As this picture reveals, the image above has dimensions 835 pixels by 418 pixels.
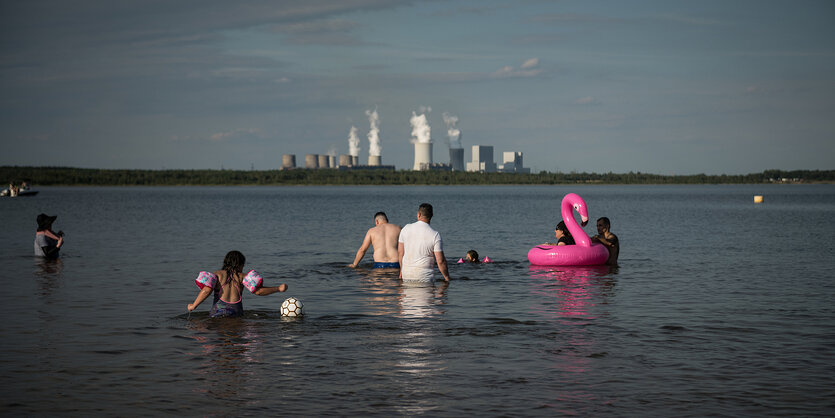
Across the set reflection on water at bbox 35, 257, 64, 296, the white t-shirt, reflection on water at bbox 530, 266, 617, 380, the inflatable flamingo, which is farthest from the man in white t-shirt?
reflection on water at bbox 35, 257, 64, 296

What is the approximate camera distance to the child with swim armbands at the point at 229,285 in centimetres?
1333

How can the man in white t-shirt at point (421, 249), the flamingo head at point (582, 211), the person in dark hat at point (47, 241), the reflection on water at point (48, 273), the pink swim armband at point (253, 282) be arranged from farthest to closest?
the person in dark hat at point (47, 241) → the flamingo head at point (582, 211) → the reflection on water at point (48, 273) → the man in white t-shirt at point (421, 249) → the pink swim armband at point (253, 282)

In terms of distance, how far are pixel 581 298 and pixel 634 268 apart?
7.85m

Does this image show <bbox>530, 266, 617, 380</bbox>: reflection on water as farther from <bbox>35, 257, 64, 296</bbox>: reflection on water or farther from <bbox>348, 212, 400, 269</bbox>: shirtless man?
<bbox>35, 257, 64, 296</bbox>: reflection on water

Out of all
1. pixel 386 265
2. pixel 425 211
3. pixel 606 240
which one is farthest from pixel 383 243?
pixel 606 240

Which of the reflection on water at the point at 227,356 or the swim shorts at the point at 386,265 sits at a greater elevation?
the swim shorts at the point at 386,265

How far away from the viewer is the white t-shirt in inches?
688

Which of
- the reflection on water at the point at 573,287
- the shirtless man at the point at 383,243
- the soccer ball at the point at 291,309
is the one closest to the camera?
the soccer ball at the point at 291,309

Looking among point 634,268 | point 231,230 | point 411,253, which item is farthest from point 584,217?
point 231,230

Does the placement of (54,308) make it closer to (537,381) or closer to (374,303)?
(374,303)

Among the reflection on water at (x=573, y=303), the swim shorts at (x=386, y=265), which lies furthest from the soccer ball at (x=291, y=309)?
the swim shorts at (x=386, y=265)

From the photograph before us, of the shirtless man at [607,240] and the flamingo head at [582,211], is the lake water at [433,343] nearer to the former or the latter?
the shirtless man at [607,240]

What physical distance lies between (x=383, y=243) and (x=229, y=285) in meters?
8.03

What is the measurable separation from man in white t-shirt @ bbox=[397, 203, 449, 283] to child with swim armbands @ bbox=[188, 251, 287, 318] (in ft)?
15.1
